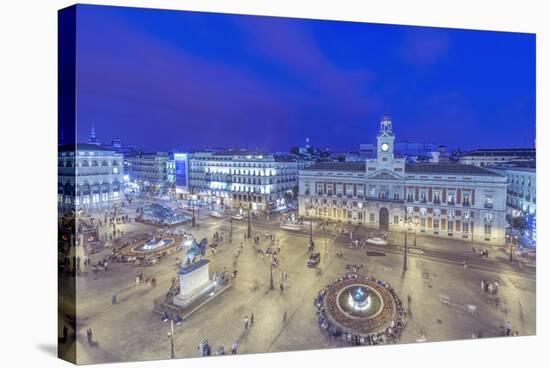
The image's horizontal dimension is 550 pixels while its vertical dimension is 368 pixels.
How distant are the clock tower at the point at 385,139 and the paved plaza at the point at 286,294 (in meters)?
4.61

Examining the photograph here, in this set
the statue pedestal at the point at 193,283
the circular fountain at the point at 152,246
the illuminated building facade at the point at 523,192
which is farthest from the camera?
the illuminated building facade at the point at 523,192

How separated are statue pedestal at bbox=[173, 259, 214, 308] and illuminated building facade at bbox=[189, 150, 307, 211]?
14.0 feet

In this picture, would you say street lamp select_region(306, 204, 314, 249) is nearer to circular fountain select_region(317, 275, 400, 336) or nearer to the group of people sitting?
circular fountain select_region(317, 275, 400, 336)

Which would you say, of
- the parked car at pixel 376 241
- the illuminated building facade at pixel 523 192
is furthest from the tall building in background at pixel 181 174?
the illuminated building facade at pixel 523 192

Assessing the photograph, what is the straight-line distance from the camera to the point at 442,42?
727 inches

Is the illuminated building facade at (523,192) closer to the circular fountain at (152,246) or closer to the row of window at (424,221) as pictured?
the row of window at (424,221)

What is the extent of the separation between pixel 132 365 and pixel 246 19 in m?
15.4

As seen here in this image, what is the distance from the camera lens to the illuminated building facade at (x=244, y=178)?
19875mm

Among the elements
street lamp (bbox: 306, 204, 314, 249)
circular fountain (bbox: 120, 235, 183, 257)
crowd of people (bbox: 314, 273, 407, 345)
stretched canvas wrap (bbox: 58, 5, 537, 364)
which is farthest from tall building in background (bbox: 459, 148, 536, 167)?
circular fountain (bbox: 120, 235, 183, 257)

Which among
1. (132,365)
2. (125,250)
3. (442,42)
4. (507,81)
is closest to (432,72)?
(442,42)

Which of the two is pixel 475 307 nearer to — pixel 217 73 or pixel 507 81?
pixel 507 81

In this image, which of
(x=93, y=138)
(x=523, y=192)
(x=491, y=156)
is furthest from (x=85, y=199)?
(x=523, y=192)

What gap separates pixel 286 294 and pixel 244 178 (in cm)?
695

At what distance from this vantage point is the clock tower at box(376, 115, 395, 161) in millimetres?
19188
